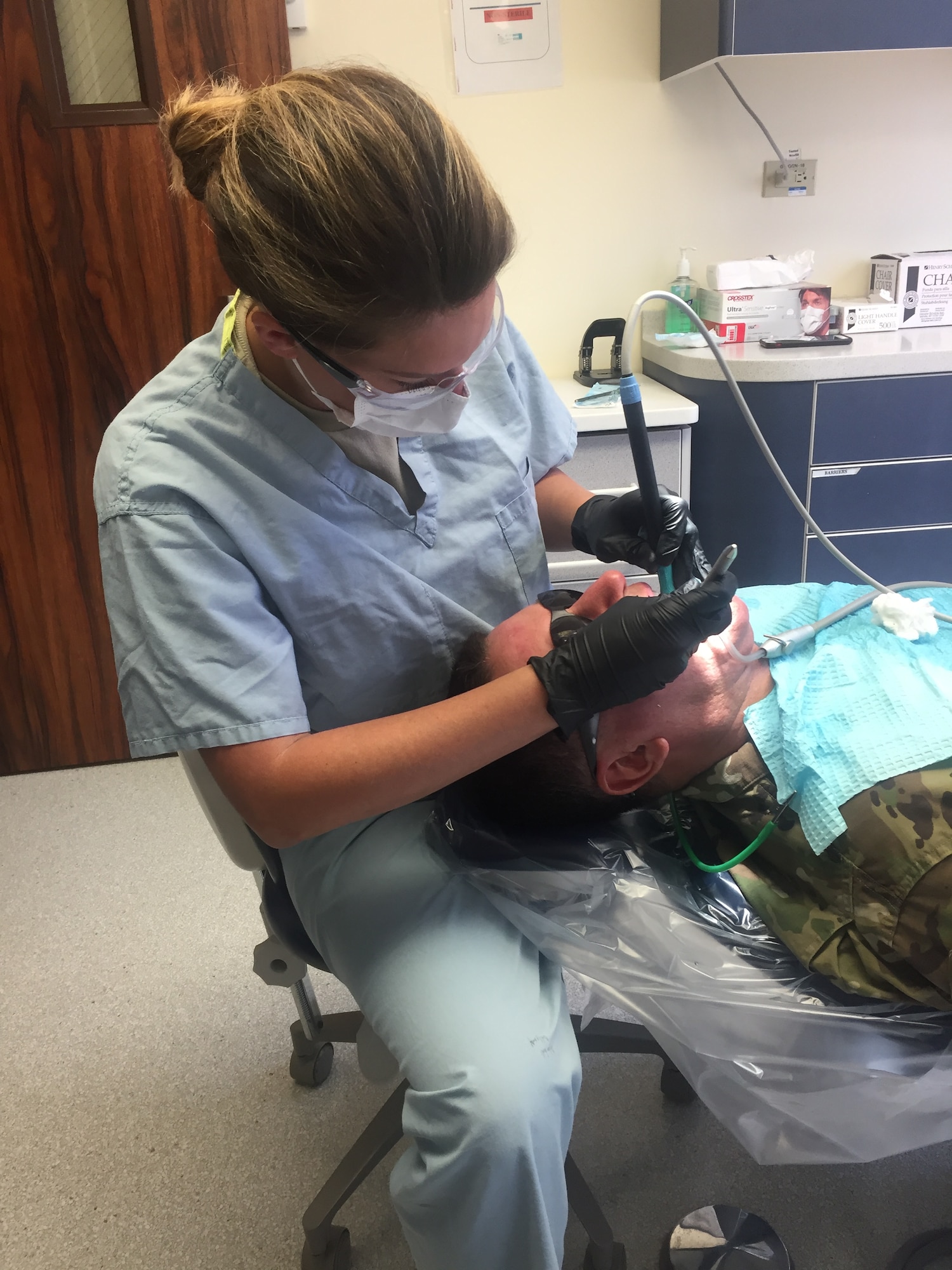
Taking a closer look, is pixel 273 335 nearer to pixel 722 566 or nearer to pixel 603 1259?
pixel 722 566

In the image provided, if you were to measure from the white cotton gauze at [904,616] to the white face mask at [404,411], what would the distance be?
0.51 meters

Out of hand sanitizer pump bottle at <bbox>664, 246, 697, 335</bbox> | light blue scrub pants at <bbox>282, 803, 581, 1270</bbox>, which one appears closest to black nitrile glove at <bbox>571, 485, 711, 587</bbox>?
light blue scrub pants at <bbox>282, 803, 581, 1270</bbox>

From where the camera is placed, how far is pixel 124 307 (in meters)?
1.98

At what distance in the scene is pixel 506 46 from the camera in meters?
2.08

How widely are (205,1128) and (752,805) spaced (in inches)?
38.9

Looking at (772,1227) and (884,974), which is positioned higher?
(884,974)

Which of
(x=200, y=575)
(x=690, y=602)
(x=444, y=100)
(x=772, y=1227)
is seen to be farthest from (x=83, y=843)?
(x=444, y=100)

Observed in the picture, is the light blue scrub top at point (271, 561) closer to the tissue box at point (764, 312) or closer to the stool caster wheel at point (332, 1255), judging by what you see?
the stool caster wheel at point (332, 1255)

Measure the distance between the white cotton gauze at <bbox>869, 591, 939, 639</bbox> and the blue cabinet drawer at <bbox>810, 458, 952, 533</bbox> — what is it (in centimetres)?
93

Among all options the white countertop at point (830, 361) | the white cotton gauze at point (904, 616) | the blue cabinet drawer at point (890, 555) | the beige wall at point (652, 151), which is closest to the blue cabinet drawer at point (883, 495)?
the blue cabinet drawer at point (890, 555)

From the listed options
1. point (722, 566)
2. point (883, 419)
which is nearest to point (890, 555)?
point (883, 419)

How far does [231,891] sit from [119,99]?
1624 millimetres

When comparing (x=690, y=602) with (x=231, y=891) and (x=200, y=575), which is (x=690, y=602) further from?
(x=231, y=891)

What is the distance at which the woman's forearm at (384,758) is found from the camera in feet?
2.83
